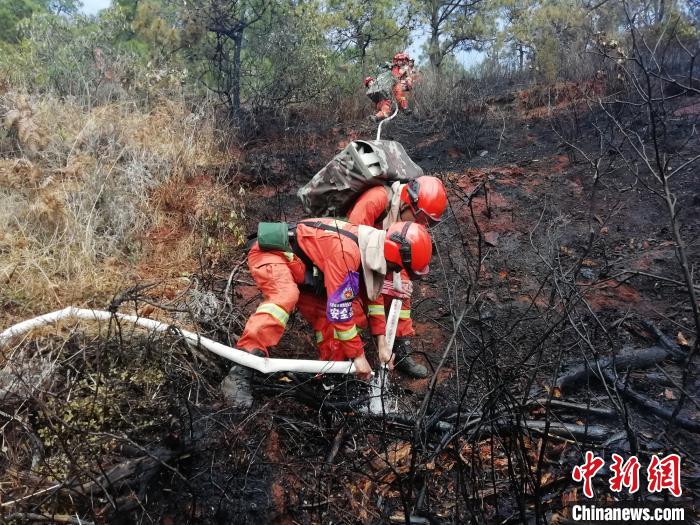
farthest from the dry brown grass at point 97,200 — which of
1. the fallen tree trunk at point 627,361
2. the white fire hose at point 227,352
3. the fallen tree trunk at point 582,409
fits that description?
the fallen tree trunk at point 627,361

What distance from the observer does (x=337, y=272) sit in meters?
3.03

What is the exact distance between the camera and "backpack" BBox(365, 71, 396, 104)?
743cm

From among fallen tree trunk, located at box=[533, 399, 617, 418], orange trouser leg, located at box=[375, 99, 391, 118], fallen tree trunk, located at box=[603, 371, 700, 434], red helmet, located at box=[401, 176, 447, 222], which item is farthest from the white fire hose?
orange trouser leg, located at box=[375, 99, 391, 118]

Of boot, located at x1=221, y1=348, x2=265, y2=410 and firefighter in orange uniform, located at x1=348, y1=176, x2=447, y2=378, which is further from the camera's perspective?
firefighter in orange uniform, located at x1=348, y1=176, x2=447, y2=378

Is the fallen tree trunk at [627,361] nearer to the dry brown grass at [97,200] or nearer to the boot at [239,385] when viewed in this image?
the boot at [239,385]

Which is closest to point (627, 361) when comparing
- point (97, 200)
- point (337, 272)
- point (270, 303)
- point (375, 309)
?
point (375, 309)

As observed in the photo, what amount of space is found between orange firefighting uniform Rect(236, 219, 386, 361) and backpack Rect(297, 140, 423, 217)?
70cm

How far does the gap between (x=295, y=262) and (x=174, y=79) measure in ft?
17.8

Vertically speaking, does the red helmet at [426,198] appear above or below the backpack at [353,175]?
below

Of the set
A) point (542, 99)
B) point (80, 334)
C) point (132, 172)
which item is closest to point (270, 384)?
point (80, 334)

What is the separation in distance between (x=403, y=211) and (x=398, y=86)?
459 cm

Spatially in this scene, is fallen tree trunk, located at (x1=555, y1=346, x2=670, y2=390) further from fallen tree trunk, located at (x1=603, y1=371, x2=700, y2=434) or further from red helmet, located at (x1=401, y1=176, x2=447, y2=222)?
red helmet, located at (x1=401, y1=176, x2=447, y2=222)

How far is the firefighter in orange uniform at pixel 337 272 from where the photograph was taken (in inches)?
112

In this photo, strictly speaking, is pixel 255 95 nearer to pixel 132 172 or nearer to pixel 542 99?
pixel 132 172
